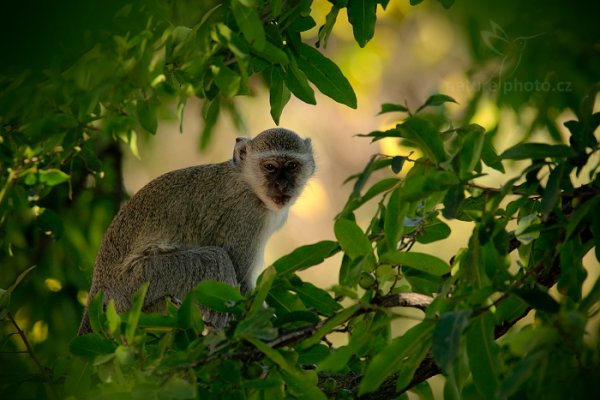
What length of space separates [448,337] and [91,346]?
1323 millimetres

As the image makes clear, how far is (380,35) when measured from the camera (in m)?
9.65

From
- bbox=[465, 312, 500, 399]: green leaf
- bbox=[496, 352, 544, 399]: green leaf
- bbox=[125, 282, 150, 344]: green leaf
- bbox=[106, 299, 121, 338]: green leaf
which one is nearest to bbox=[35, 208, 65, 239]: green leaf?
bbox=[106, 299, 121, 338]: green leaf

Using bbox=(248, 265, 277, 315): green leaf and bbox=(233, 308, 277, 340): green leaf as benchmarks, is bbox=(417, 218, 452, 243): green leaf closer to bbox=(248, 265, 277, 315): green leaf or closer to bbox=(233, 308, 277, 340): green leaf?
bbox=(248, 265, 277, 315): green leaf

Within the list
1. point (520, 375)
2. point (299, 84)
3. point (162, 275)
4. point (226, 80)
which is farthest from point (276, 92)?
point (162, 275)

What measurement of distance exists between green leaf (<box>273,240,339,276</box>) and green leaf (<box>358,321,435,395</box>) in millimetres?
597

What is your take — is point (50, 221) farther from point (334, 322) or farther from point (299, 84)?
point (334, 322)

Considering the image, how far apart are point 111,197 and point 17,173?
9.52 feet

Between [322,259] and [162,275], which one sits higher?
[322,259]

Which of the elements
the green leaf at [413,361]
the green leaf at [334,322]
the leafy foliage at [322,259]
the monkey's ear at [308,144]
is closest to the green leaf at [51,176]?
the leafy foliage at [322,259]

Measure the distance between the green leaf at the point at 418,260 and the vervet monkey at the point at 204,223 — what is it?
2.41 meters

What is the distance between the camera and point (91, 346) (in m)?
2.67

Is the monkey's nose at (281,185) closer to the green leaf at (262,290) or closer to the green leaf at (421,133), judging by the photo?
the green leaf at (262,290)

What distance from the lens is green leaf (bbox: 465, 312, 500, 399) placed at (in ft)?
7.32

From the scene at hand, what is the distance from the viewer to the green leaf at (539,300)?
6.64ft
